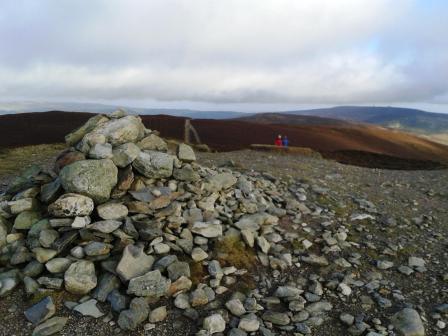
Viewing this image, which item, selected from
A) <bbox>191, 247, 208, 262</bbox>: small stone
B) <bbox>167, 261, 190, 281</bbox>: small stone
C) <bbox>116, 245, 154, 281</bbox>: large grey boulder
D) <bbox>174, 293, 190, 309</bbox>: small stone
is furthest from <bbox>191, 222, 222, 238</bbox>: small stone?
<bbox>174, 293, 190, 309</bbox>: small stone

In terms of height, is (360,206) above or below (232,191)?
below

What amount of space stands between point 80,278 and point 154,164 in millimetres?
3439

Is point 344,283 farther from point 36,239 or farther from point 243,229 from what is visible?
point 36,239

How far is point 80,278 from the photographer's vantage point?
7.48 m

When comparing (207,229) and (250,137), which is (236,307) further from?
(250,137)

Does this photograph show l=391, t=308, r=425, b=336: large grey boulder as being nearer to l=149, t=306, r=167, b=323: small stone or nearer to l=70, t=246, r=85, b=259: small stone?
l=149, t=306, r=167, b=323: small stone

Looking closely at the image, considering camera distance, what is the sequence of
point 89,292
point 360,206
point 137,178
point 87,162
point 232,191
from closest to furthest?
point 89,292 → point 87,162 → point 137,178 → point 232,191 → point 360,206

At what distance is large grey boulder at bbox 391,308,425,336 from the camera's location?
21.9 ft

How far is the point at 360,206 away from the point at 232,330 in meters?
7.81

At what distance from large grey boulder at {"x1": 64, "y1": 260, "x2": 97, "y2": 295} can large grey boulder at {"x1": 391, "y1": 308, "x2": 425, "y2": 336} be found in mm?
5698

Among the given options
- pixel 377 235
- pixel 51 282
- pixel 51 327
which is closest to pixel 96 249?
pixel 51 282

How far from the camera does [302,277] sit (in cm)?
848

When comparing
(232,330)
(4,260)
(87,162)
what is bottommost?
(232,330)

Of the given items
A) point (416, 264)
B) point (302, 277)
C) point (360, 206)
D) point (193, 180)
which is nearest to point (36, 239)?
point (193, 180)
